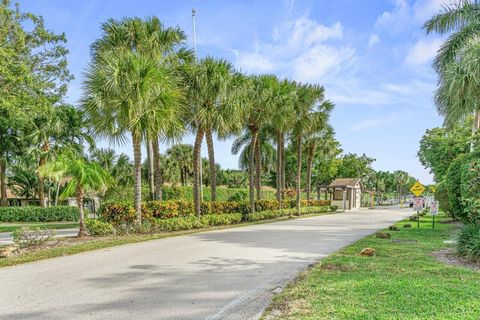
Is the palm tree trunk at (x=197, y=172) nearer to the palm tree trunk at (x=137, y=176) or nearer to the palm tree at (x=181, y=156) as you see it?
the palm tree trunk at (x=137, y=176)

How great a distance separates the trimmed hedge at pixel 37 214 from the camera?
1042 inches

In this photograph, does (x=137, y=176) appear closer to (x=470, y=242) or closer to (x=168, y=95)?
(x=168, y=95)

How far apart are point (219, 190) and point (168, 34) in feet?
64.6

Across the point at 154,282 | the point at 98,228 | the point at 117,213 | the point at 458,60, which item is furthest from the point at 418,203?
the point at 154,282

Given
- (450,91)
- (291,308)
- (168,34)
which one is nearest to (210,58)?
(168,34)

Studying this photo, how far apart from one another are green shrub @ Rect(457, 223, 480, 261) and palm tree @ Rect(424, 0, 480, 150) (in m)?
3.81

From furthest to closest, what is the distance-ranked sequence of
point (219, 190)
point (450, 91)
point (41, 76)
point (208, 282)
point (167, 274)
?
point (219, 190) < point (41, 76) < point (450, 91) < point (167, 274) < point (208, 282)

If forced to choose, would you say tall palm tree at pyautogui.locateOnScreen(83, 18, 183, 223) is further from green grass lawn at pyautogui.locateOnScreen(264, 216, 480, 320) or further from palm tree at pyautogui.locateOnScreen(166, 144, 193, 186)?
palm tree at pyautogui.locateOnScreen(166, 144, 193, 186)

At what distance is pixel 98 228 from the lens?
13.0 metres

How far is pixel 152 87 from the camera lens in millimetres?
13703

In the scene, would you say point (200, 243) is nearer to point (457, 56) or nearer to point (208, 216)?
point (208, 216)

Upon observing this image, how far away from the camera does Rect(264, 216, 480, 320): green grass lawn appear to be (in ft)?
14.6

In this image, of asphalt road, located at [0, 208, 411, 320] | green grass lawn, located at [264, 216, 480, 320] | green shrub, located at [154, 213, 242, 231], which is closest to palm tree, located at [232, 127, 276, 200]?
green shrub, located at [154, 213, 242, 231]

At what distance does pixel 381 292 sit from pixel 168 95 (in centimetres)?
1079
